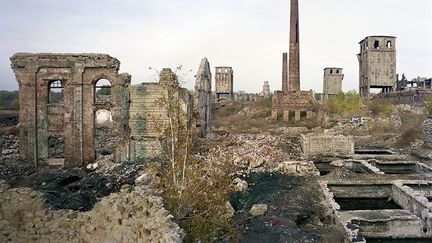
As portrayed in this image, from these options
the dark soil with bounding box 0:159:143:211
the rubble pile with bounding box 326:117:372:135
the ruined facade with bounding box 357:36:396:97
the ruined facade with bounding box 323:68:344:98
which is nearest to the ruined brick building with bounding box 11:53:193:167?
the dark soil with bounding box 0:159:143:211

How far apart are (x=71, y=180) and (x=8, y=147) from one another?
28.2 ft

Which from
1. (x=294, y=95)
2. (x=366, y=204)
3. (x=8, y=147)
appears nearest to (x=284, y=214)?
(x=366, y=204)

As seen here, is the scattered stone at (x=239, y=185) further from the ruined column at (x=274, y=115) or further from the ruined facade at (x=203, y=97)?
the ruined column at (x=274, y=115)

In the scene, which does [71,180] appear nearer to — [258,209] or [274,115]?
[258,209]

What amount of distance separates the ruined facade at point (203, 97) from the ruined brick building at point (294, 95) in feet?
28.2

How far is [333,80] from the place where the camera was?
45062mm

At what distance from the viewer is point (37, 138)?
18125mm

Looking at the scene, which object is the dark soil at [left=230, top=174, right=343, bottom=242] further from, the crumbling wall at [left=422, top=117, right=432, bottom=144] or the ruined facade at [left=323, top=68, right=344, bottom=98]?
the ruined facade at [left=323, top=68, right=344, bottom=98]

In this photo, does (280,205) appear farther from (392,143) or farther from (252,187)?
(392,143)

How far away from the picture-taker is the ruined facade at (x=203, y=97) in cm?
2247

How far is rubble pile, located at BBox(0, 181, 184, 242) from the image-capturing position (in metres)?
5.41

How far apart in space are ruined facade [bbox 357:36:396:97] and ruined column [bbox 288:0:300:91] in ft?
35.0

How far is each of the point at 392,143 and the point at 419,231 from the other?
15670mm

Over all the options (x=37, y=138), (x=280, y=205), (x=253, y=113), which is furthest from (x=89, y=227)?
(x=253, y=113)
